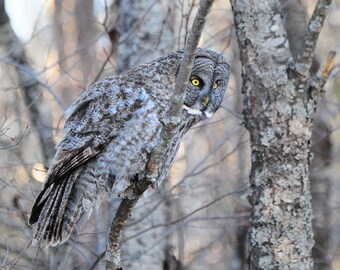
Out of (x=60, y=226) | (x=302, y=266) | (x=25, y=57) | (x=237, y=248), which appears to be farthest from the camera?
(x=237, y=248)

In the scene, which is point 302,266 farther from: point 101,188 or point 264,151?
point 101,188

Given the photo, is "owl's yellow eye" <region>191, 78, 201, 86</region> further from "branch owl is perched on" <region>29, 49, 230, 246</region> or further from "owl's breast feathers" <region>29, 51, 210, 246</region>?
"owl's breast feathers" <region>29, 51, 210, 246</region>

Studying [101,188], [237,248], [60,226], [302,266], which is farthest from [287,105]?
[237,248]

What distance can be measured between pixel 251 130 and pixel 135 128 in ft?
3.40

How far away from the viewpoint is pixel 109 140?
372cm

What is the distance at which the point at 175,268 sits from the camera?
557 cm

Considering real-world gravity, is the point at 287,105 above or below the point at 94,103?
above

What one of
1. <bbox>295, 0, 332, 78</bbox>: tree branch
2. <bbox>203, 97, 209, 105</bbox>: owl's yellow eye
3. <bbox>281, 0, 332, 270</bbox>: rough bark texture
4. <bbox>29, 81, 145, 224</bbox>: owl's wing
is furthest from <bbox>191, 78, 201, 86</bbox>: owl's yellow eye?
<bbox>281, 0, 332, 270</bbox>: rough bark texture

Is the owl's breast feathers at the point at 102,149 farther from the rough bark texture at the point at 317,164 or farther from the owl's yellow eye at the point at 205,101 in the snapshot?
Answer: the rough bark texture at the point at 317,164

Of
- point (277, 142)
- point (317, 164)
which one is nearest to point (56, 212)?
point (277, 142)

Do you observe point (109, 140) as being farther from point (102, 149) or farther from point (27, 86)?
point (27, 86)

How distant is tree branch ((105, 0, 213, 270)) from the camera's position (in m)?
2.49

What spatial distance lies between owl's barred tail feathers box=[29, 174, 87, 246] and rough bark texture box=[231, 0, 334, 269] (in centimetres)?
129

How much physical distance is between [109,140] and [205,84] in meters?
0.71
